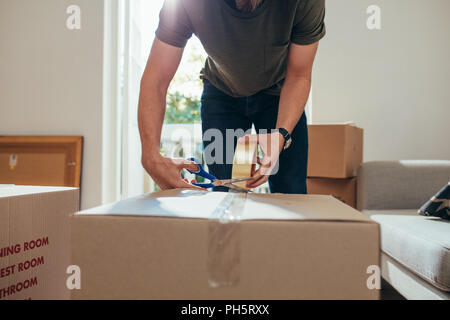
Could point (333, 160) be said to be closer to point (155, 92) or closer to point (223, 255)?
point (155, 92)

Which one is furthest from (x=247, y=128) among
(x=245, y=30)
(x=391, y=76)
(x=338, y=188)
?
(x=391, y=76)

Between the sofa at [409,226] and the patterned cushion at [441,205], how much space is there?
1.2 inches

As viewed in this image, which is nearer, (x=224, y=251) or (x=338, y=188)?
(x=224, y=251)

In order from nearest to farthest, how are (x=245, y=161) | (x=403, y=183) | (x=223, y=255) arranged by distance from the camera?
(x=223, y=255), (x=245, y=161), (x=403, y=183)

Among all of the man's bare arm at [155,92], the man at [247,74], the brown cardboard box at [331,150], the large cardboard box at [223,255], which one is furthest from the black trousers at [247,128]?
the brown cardboard box at [331,150]

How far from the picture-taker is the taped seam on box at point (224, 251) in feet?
1.09

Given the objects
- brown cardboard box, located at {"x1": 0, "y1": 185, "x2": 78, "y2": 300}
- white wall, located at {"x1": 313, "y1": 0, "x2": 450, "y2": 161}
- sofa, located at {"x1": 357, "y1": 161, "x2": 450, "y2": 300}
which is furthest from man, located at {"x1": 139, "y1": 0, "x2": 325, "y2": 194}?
white wall, located at {"x1": 313, "y1": 0, "x2": 450, "y2": 161}

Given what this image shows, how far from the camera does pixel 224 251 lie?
0.33m

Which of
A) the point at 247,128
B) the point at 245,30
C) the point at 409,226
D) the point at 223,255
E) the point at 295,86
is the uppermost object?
the point at 245,30

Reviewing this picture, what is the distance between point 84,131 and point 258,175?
1.80 metres

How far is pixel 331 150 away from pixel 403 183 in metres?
0.41

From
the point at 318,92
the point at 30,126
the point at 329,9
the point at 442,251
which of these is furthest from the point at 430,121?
the point at 30,126

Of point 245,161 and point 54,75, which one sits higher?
point 54,75

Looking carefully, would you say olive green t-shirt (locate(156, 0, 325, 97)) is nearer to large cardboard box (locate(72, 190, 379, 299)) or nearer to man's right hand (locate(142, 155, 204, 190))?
man's right hand (locate(142, 155, 204, 190))
